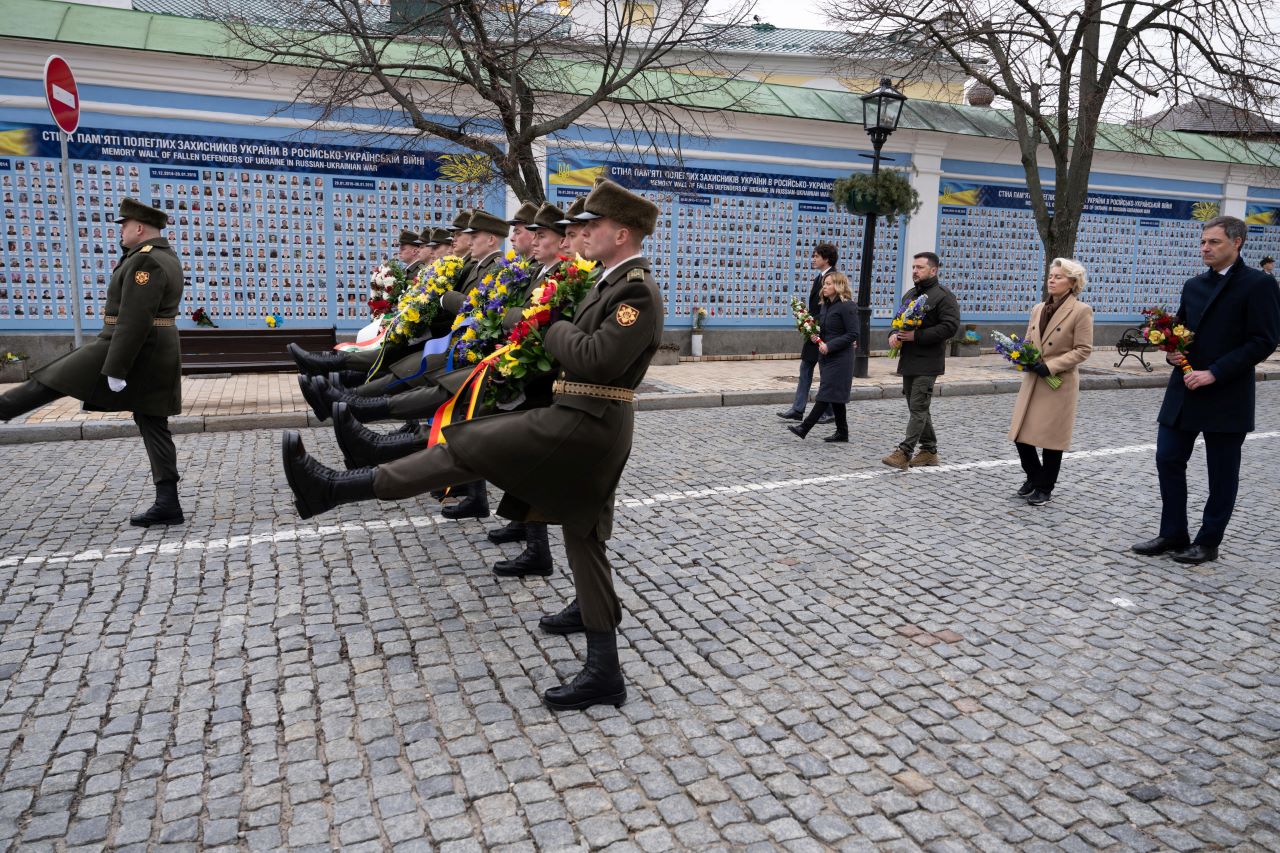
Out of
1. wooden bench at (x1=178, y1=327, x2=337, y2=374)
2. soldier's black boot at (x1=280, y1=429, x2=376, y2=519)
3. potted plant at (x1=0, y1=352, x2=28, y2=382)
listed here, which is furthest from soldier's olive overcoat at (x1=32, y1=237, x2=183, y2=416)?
potted plant at (x1=0, y1=352, x2=28, y2=382)

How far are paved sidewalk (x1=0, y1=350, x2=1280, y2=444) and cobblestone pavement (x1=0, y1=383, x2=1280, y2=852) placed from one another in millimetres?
2810

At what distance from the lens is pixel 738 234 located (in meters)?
16.6

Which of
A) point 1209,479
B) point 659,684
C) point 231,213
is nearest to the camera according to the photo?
point 659,684

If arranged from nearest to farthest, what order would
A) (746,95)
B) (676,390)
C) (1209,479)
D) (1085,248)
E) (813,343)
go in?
(1209,479)
(813,343)
(676,390)
(746,95)
(1085,248)

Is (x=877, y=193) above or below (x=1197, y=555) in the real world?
above

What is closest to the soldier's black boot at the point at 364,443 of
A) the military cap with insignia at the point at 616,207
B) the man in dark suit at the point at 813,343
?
the military cap with insignia at the point at 616,207

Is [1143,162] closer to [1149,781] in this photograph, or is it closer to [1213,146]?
[1213,146]

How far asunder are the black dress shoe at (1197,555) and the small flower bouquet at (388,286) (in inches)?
282

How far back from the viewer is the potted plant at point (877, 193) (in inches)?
590

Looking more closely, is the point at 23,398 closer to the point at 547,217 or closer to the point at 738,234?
the point at 547,217

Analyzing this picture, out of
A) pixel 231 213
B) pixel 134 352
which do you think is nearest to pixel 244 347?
pixel 231 213

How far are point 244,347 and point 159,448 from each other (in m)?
6.30

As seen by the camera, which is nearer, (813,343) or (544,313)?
(544,313)

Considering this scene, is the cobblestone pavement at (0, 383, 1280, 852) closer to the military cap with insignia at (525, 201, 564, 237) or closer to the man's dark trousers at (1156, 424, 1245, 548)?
the man's dark trousers at (1156, 424, 1245, 548)
